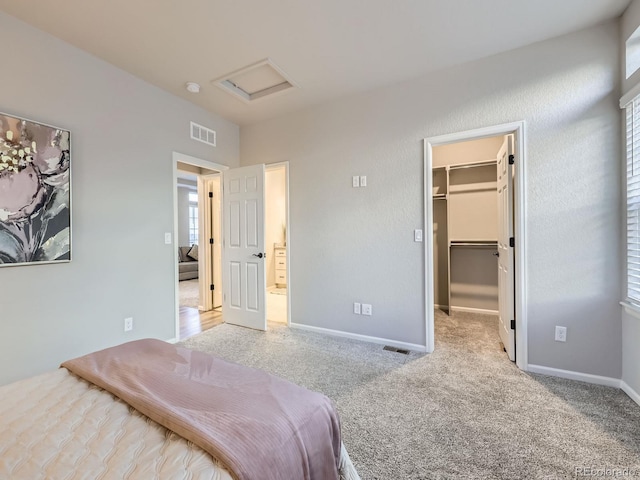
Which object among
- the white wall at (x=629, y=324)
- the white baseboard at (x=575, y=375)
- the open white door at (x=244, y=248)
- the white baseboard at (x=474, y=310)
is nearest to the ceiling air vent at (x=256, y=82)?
the open white door at (x=244, y=248)

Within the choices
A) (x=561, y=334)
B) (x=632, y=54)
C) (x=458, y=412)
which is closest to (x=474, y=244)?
(x=561, y=334)

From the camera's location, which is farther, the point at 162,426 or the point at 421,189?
the point at 421,189

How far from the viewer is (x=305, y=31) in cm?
219

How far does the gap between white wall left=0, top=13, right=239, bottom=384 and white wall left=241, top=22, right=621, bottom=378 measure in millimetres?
1387

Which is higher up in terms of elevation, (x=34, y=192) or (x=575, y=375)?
(x=34, y=192)

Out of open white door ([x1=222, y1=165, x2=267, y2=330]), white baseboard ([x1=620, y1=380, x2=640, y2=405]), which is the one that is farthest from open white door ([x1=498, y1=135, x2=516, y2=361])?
open white door ([x1=222, y1=165, x2=267, y2=330])

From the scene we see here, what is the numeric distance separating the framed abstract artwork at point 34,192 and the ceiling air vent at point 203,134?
4.27 feet

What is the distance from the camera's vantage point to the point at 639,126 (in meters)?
1.96

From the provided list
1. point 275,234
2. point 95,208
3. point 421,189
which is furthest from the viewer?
point 275,234

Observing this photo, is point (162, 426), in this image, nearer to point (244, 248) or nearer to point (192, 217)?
point (244, 248)

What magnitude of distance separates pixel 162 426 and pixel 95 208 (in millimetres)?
2321

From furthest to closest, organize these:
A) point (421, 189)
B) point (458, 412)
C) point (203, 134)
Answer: point (203, 134) < point (421, 189) < point (458, 412)

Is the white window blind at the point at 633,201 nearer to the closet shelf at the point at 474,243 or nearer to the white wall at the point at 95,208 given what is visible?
the closet shelf at the point at 474,243

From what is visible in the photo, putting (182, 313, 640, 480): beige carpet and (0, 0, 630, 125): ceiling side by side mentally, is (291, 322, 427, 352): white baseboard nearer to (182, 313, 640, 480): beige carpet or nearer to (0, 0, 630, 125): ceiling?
(182, 313, 640, 480): beige carpet
